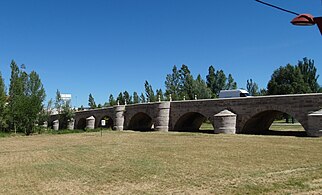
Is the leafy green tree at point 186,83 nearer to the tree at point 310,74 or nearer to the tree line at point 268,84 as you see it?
the tree line at point 268,84

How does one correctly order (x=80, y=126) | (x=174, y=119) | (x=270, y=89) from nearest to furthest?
(x=174, y=119) < (x=270, y=89) < (x=80, y=126)

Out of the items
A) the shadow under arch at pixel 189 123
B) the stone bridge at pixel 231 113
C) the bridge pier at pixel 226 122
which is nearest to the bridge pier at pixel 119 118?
the stone bridge at pixel 231 113

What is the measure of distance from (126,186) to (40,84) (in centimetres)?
5163

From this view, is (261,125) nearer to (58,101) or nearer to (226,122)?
(226,122)

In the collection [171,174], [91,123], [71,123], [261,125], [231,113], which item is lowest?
[171,174]

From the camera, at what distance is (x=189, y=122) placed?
3962 cm

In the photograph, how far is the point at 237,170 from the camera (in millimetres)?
10273

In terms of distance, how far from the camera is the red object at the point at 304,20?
4793 millimetres

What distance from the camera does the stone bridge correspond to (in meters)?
23.9

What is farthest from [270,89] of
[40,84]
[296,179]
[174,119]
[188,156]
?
[296,179]

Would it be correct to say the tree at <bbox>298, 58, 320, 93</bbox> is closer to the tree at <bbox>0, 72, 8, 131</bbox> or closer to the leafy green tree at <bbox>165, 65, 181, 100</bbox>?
the leafy green tree at <bbox>165, 65, 181, 100</bbox>

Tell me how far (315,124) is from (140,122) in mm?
30693

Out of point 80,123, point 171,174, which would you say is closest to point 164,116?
point 171,174

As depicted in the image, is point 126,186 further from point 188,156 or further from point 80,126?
point 80,126
